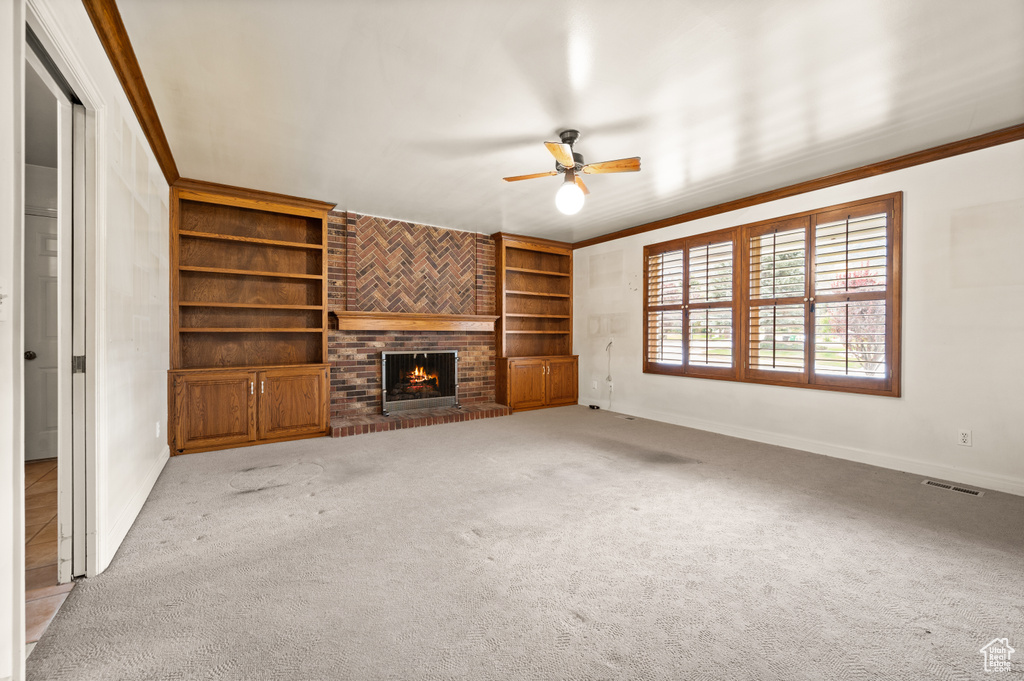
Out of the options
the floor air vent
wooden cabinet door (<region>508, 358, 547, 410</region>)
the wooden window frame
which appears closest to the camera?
the floor air vent

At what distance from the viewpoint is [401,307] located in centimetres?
560

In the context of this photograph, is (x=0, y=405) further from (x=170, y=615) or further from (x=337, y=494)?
(x=337, y=494)

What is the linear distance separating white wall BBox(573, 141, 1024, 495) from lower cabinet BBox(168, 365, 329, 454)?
4.76m

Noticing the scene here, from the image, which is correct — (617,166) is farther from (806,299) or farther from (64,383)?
(64,383)

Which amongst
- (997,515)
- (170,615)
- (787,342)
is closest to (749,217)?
(787,342)

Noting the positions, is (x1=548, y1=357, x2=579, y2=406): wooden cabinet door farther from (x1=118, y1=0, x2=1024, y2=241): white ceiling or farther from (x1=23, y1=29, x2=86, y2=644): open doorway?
(x1=23, y1=29, x2=86, y2=644): open doorway

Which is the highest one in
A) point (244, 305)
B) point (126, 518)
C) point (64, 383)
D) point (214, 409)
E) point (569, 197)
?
point (569, 197)

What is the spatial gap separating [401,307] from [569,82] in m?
3.73

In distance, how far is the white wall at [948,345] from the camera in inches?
121

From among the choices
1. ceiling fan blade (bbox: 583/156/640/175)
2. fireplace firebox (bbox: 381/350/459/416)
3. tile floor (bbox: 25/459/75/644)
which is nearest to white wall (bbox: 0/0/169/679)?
tile floor (bbox: 25/459/75/644)

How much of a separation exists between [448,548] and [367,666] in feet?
2.66

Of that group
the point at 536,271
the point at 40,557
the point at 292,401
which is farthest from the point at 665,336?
the point at 40,557

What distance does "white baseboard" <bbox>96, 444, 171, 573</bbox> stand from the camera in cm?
207

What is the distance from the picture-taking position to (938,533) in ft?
7.93
